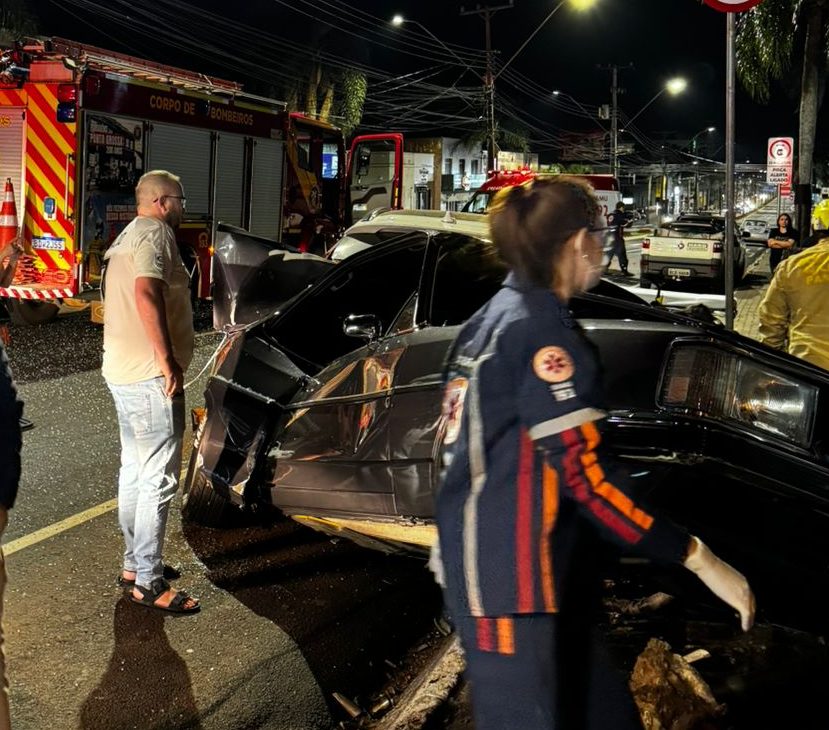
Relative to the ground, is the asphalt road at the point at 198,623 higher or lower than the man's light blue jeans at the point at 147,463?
lower

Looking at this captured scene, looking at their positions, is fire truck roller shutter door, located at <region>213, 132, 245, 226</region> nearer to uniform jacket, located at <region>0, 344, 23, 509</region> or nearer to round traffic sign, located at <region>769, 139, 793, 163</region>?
round traffic sign, located at <region>769, 139, 793, 163</region>

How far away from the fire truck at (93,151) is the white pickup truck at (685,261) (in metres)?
9.84

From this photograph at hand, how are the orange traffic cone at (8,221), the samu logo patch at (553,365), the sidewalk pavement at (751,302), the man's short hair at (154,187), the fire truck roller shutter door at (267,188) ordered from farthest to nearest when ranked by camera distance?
the fire truck roller shutter door at (267,188) < the sidewalk pavement at (751,302) < the orange traffic cone at (8,221) < the man's short hair at (154,187) < the samu logo patch at (553,365)

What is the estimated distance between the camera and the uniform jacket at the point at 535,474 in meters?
1.82

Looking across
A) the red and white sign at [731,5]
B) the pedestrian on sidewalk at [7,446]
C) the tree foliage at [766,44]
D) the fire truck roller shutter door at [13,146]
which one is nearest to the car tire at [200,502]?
the pedestrian on sidewalk at [7,446]

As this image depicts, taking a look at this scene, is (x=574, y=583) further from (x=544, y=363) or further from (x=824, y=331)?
(x=824, y=331)

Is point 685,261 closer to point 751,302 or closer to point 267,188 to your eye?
point 751,302

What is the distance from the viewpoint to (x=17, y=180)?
36.9 feet

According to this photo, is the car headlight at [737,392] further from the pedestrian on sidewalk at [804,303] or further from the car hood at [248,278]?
the car hood at [248,278]

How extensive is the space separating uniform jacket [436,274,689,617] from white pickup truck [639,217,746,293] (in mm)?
17970

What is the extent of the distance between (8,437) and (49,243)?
9518mm

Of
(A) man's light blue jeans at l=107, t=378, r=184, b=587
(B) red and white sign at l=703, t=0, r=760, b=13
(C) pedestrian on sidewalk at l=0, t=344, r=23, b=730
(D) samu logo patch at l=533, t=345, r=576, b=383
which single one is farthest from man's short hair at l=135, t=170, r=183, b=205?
(B) red and white sign at l=703, t=0, r=760, b=13

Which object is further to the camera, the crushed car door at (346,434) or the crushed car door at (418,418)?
the crushed car door at (346,434)

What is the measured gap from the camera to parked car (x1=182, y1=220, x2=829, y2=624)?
3.20 meters
